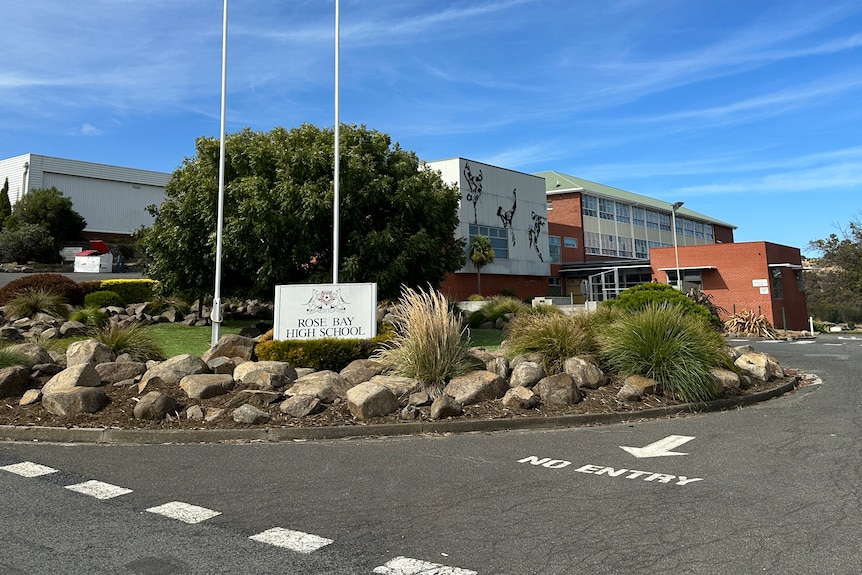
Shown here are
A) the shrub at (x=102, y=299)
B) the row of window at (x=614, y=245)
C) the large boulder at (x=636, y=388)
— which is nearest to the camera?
the large boulder at (x=636, y=388)

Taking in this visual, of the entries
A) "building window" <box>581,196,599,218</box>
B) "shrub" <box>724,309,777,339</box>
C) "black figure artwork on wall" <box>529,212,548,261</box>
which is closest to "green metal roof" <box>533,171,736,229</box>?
"building window" <box>581,196,599,218</box>

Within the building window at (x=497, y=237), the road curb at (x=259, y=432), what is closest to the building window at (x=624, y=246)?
the building window at (x=497, y=237)

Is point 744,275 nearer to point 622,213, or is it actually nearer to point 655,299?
point 655,299

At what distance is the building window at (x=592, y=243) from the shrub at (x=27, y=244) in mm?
43166

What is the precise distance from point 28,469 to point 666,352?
335 inches

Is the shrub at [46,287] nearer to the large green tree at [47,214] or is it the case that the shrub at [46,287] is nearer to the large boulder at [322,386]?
the large boulder at [322,386]

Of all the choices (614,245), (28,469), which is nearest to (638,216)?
(614,245)

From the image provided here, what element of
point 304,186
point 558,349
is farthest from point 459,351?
point 304,186

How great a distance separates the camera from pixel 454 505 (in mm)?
5051

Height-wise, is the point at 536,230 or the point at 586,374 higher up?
the point at 536,230

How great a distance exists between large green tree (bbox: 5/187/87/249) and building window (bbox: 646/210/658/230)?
182 ft

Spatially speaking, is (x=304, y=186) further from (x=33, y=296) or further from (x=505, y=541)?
(x=505, y=541)

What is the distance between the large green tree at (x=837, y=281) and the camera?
176ft

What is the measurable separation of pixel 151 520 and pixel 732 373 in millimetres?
9338
